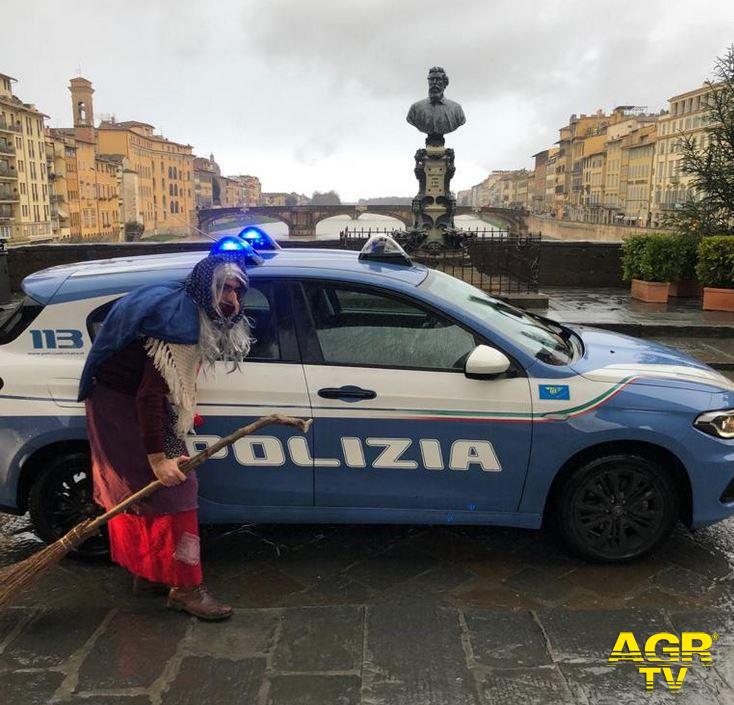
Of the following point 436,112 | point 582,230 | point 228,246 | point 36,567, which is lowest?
point 36,567

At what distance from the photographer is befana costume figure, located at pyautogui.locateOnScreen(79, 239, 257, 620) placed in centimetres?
280

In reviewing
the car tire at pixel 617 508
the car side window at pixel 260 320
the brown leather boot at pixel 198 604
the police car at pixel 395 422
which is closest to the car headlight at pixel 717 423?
the police car at pixel 395 422

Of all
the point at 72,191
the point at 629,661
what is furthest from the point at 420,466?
the point at 72,191

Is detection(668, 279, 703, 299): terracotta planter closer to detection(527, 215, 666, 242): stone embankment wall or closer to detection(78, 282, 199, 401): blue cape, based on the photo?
detection(78, 282, 199, 401): blue cape

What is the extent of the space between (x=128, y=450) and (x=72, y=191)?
10173cm

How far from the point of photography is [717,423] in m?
3.46

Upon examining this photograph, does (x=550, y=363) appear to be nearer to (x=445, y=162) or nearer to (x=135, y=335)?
(x=135, y=335)

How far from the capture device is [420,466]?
341 centimetres

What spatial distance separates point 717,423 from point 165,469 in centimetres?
270

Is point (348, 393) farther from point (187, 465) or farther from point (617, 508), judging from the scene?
point (617, 508)

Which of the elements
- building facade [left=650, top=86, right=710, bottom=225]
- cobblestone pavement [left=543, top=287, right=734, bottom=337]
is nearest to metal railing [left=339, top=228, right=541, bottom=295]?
cobblestone pavement [left=543, top=287, right=734, bottom=337]

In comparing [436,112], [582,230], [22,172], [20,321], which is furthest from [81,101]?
[20,321]

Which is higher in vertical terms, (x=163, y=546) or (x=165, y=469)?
(x=165, y=469)

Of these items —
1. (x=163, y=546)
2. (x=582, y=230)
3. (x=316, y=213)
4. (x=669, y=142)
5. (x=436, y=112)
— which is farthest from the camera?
(x=582, y=230)
